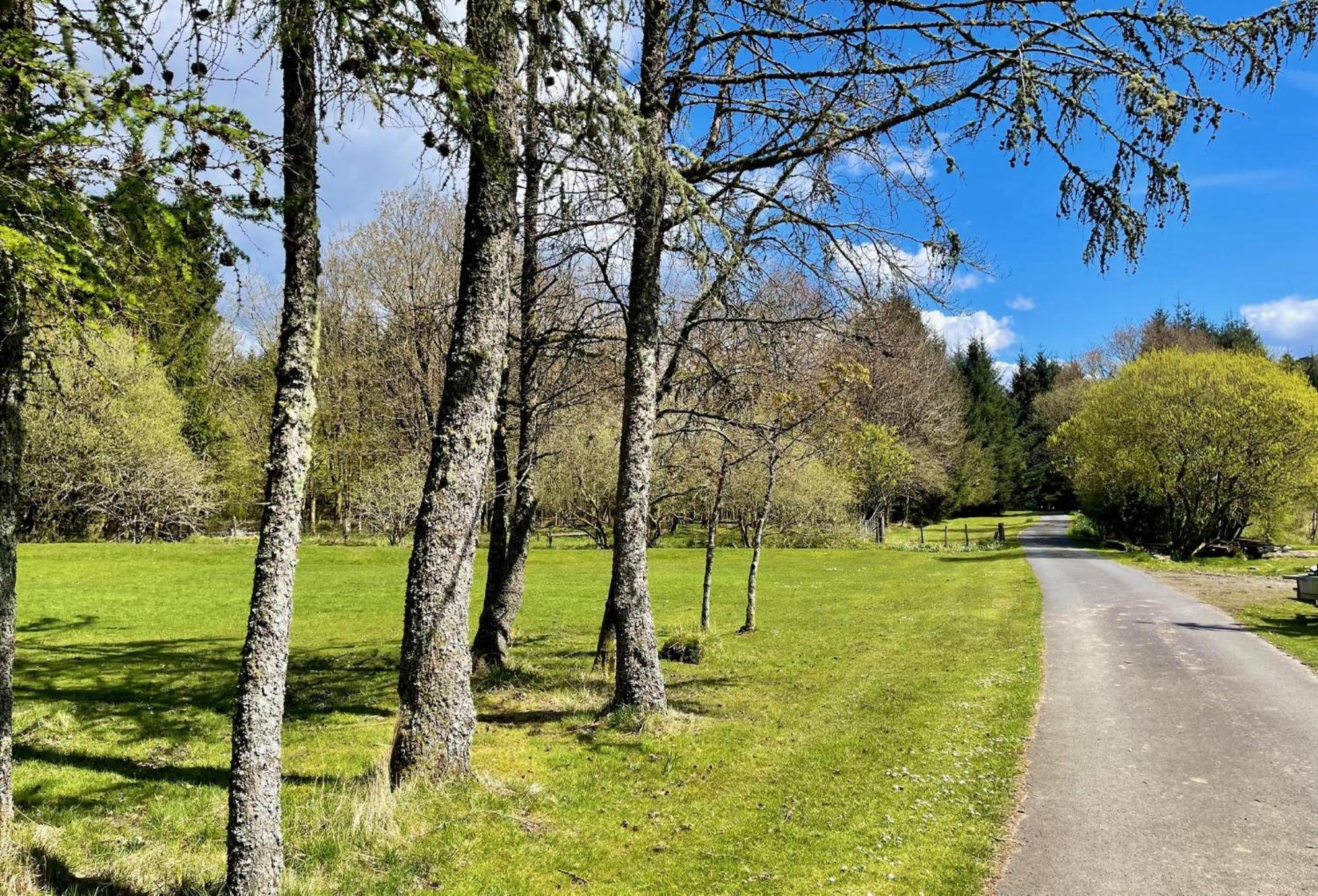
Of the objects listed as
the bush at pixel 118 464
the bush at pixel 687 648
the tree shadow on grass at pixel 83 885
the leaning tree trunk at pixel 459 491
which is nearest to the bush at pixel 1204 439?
the bush at pixel 687 648

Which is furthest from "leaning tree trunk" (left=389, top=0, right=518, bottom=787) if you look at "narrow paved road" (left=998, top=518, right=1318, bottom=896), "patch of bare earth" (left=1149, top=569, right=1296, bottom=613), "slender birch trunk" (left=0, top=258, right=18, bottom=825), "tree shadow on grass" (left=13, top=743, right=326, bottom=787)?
"patch of bare earth" (left=1149, top=569, right=1296, bottom=613)

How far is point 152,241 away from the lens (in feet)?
14.9

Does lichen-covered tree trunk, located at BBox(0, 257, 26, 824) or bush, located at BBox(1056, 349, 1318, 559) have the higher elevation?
bush, located at BBox(1056, 349, 1318, 559)

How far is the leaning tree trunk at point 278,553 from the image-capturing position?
3.91m

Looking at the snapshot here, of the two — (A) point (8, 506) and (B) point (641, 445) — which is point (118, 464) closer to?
(A) point (8, 506)

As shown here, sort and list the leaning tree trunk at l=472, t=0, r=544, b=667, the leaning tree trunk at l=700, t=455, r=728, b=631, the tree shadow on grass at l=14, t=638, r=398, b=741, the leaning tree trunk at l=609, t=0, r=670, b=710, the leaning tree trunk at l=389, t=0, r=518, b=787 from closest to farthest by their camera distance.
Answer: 1. the leaning tree trunk at l=389, t=0, r=518, b=787
2. the leaning tree trunk at l=609, t=0, r=670, b=710
3. the tree shadow on grass at l=14, t=638, r=398, b=741
4. the leaning tree trunk at l=472, t=0, r=544, b=667
5. the leaning tree trunk at l=700, t=455, r=728, b=631

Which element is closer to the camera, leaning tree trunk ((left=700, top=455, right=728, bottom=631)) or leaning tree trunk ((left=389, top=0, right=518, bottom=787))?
leaning tree trunk ((left=389, top=0, right=518, bottom=787))

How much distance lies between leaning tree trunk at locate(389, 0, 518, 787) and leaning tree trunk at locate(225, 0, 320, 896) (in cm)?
172

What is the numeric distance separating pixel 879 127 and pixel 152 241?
6041mm

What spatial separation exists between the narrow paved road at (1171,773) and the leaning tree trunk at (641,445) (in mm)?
3750

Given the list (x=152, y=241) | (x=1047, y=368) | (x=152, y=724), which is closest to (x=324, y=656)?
(x=152, y=724)

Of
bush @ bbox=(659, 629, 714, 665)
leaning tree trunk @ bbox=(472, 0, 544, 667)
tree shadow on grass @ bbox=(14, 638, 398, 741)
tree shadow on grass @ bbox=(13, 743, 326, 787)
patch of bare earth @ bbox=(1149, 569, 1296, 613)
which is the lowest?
tree shadow on grass @ bbox=(14, 638, 398, 741)

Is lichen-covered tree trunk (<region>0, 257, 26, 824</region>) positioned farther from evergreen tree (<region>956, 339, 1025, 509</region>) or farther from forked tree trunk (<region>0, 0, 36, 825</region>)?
evergreen tree (<region>956, 339, 1025, 509</region>)

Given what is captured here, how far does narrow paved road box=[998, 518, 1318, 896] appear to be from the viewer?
4.65 metres
